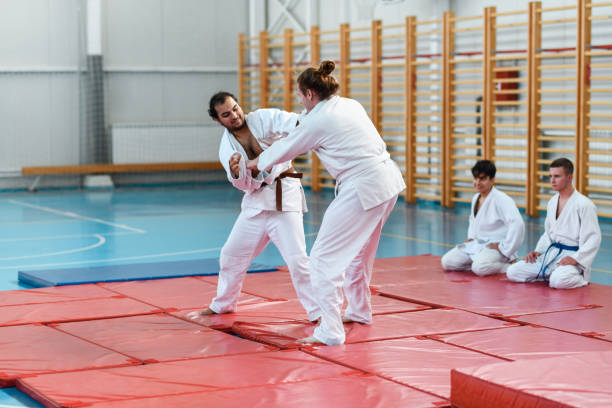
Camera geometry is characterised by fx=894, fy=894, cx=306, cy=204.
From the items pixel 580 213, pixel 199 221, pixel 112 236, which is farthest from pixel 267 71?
pixel 580 213

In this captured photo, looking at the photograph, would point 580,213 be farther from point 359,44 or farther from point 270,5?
point 270,5

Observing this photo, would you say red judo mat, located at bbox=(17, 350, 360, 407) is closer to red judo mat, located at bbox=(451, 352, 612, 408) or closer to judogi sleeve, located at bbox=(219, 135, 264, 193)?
red judo mat, located at bbox=(451, 352, 612, 408)

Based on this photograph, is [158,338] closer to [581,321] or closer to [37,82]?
[581,321]

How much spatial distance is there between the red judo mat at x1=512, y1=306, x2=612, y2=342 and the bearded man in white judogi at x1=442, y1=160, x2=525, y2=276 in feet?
4.24

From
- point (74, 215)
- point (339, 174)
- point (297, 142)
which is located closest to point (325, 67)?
point (297, 142)

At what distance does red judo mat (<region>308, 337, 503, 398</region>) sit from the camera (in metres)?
4.07

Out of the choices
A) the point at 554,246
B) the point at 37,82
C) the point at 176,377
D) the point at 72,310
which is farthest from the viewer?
the point at 37,82

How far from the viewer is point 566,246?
21.0 feet

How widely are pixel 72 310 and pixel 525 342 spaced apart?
2.80m

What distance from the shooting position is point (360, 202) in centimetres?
466

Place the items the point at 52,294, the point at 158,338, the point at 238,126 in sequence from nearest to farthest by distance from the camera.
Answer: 1. the point at 158,338
2. the point at 238,126
3. the point at 52,294

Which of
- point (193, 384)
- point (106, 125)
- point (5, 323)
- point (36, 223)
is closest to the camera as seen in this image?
point (193, 384)

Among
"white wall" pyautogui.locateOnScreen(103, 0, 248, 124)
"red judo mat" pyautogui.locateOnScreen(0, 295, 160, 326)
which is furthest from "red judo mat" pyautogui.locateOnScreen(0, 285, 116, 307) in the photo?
"white wall" pyautogui.locateOnScreen(103, 0, 248, 124)

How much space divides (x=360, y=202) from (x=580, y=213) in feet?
A: 7.61
